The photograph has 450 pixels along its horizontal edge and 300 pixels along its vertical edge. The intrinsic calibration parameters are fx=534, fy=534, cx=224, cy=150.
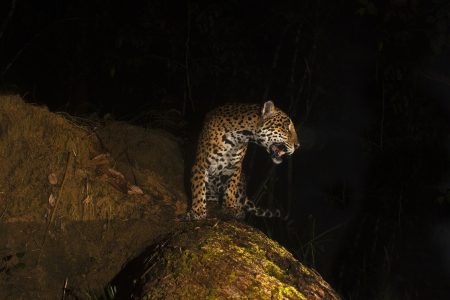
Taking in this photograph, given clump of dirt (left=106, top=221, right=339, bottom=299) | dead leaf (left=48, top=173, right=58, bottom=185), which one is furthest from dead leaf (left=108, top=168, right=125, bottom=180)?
clump of dirt (left=106, top=221, right=339, bottom=299)

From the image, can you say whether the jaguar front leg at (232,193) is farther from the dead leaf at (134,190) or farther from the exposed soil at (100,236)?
the dead leaf at (134,190)

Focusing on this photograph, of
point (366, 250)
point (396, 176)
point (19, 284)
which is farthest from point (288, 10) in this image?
point (19, 284)

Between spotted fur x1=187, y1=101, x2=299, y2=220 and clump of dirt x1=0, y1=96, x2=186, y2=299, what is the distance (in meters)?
0.42

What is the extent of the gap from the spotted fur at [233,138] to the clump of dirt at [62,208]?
0.42 metres

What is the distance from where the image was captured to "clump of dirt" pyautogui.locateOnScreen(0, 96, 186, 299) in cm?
472

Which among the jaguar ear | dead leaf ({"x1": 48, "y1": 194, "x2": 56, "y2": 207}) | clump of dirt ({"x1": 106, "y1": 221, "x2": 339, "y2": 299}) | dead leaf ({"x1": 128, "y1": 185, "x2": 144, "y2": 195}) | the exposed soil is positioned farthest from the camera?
the jaguar ear

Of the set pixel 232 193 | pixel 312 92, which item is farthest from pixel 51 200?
pixel 312 92

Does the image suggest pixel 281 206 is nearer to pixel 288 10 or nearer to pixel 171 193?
pixel 171 193

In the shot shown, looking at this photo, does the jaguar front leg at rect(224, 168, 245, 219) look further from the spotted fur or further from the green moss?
the green moss

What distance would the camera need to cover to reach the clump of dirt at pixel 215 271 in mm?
3754

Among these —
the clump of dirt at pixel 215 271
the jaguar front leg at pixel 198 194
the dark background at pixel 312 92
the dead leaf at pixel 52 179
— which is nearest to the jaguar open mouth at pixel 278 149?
the jaguar front leg at pixel 198 194

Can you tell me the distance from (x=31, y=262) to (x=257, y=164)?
431cm

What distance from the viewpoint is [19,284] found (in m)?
4.60

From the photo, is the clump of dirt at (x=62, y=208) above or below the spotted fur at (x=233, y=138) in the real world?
below
